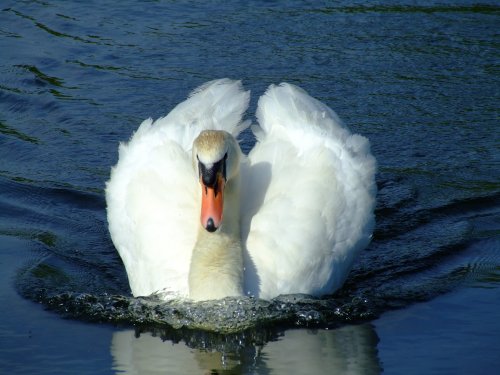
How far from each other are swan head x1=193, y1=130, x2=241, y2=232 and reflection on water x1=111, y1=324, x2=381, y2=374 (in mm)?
823

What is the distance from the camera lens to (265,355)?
6.92 m

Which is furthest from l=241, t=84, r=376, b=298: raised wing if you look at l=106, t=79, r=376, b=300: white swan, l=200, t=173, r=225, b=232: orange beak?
l=200, t=173, r=225, b=232: orange beak

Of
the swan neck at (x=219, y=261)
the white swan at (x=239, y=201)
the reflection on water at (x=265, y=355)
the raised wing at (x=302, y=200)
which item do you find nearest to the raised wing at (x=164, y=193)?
the white swan at (x=239, y=201)

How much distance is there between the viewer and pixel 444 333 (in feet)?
23.6

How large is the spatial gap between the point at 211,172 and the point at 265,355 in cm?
124

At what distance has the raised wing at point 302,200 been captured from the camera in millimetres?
7574

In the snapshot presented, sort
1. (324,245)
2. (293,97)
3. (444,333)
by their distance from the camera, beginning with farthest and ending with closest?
1. (293,97)
2. (324,245)
3. (444,333)

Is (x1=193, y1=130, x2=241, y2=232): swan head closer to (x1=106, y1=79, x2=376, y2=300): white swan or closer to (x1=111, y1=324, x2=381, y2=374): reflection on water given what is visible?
(x1=106, y1=79, x2=376, y2=300): white swan

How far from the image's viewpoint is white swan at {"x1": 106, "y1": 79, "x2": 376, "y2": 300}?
7398 millimetres

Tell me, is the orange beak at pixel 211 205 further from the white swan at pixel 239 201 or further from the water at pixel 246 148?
the water at pixel 246 148

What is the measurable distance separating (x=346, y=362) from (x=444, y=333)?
771 millimetres

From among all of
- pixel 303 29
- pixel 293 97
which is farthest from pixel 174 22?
pixel 293 97

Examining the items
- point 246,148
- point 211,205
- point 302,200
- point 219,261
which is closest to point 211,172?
point 211,205

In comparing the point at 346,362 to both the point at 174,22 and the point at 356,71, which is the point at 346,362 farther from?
the point at 174,22
